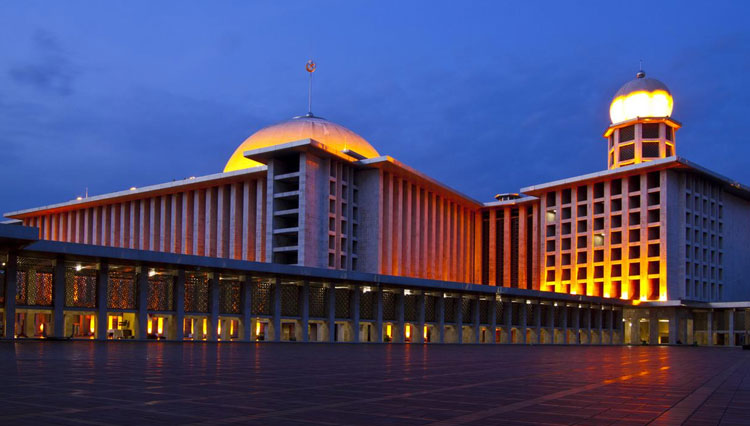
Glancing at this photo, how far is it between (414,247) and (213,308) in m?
35.8

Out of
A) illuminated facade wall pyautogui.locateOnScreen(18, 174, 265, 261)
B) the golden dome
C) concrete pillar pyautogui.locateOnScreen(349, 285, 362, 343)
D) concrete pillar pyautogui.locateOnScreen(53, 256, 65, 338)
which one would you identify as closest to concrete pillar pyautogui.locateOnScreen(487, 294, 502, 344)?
concrete pillar pyautogui.locateOnScreen(349, 285, 362, 343)

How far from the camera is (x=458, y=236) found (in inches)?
3469

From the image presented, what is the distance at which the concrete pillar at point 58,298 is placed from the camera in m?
34.6

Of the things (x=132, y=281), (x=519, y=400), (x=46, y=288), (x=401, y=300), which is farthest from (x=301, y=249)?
(x=519, y=400)

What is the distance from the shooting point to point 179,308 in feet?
130

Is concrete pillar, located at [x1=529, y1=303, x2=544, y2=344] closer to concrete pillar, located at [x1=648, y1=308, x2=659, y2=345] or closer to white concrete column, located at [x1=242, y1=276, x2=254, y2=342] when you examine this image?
concrete pillar, located at [x1=648, y1=308, x2=659, y2=345]

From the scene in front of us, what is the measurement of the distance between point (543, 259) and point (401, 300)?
125ft

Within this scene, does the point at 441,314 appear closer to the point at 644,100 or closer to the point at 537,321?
the point at 537,321

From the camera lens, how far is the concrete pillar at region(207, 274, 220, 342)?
41.1 m

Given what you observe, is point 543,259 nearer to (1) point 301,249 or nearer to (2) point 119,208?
(1) point 301,249

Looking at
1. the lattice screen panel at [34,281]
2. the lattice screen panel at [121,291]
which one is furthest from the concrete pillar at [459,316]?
the lattice screen panel at [34,281]

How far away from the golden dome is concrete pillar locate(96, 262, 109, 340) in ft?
217

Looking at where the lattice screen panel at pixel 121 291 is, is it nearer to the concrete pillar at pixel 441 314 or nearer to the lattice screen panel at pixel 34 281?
the lattice screen panel at pixel 34 281

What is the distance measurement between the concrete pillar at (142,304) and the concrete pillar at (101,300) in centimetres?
168
